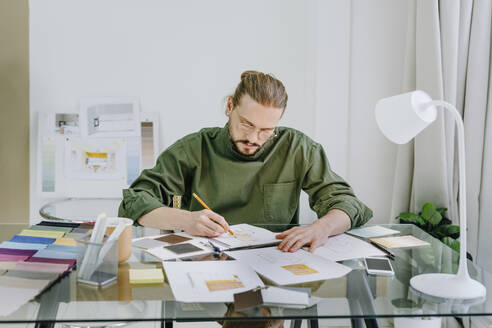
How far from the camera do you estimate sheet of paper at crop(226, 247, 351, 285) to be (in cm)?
105

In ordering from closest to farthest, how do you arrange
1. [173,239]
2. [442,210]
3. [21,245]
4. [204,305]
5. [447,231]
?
[204,305] → [21,245] → [173,239] → [447,231] → [442,210]

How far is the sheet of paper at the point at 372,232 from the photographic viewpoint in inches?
57.6

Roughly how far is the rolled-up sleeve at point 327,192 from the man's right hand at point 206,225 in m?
0.41

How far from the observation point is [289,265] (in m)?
1.12

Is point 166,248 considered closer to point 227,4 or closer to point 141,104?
point 141,104

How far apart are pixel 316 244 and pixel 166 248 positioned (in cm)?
40

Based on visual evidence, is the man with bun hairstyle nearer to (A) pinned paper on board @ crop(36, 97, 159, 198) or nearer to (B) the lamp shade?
(B) the lamp shade

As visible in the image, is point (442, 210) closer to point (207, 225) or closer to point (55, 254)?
point (207, 225)

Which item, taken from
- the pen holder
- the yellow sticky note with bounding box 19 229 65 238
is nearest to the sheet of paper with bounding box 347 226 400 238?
the pen holder

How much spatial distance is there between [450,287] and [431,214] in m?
1.37

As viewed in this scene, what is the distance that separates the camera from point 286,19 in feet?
9.05

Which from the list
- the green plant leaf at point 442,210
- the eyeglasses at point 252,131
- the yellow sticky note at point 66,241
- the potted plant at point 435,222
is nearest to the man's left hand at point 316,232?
the eyeglasses at point 252,131

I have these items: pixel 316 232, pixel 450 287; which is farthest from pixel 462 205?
pixel 316 232

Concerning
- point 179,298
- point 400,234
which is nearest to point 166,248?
point 179,298
